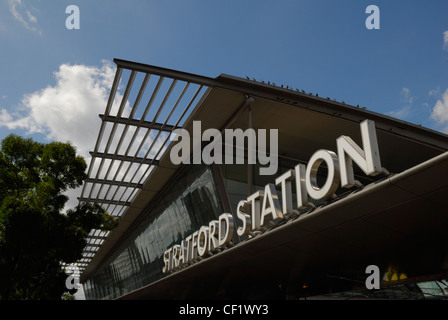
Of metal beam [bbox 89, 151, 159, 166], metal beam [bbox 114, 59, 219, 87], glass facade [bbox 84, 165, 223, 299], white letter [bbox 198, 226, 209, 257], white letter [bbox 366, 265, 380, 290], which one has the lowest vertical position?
white letter [bbox 366, 265, 380, 290]

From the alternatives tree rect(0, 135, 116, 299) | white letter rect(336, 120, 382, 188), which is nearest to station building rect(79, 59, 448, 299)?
white letter rect(336, 120, 382, 188)

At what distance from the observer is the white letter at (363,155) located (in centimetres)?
807

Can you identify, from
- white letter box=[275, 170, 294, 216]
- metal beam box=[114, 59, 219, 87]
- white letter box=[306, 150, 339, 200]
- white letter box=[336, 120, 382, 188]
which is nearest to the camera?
white letter box=[336, 120, 382, 188]

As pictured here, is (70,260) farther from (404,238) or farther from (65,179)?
(404,238)

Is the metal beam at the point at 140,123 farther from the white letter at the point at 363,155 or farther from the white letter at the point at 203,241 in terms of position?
the white letter at the point at 363,155

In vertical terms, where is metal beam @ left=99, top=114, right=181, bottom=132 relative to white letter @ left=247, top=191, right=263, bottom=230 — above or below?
above

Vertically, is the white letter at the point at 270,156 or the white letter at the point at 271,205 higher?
the white letter at the point at 270,156

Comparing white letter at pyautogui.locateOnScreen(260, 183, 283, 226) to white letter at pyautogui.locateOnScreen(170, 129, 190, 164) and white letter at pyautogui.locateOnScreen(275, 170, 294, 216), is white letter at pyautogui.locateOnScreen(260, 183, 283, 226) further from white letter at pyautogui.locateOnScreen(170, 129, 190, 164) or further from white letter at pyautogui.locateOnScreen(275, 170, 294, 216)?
white letter at pyautogui.locateOnScreen(170, 129, 190, 164)

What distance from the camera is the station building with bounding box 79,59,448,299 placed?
28.0ft

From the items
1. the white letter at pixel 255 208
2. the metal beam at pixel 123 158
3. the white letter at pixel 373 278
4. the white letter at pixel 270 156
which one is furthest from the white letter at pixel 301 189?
the metal beam at pixel 123 158

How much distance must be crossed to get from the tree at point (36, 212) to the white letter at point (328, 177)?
9754mm

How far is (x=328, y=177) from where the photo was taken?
916 centimetres

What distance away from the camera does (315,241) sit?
1055 cm

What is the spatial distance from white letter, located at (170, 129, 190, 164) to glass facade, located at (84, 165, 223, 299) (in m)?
0.71
